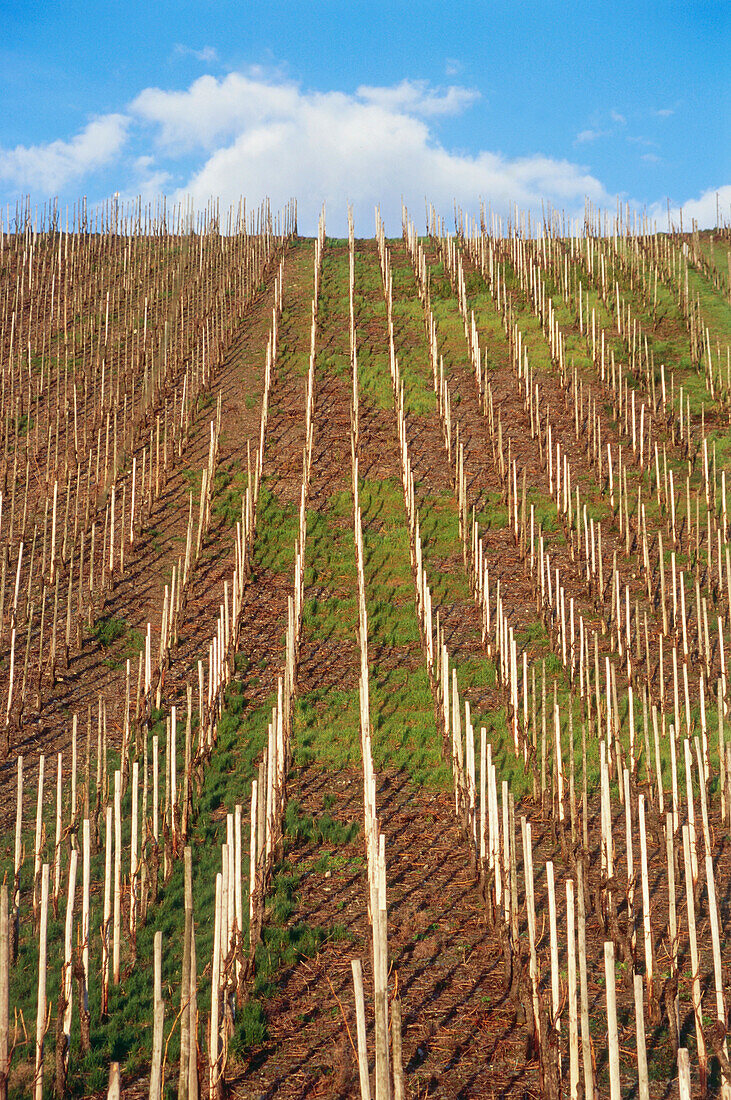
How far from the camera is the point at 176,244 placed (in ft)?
69.4

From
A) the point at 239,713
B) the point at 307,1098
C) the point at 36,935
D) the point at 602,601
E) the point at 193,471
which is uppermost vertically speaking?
the point at 193,471

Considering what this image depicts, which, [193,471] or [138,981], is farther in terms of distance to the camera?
[193,471]

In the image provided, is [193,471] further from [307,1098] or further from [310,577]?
[307,1098]

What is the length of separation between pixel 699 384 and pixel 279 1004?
11931 millimetres

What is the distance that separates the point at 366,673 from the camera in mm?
7160

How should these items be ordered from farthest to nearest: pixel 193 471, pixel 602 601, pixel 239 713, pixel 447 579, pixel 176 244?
pixel 176 244
pixel 193 471
pixel 447 579
pixel 602 601
pixel 239 713

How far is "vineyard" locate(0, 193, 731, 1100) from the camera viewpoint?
4.04m

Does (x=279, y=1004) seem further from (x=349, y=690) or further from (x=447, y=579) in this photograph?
(x=447, y=579)

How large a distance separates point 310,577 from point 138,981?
6.10 m

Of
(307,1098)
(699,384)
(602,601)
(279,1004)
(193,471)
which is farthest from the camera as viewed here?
(699,384)

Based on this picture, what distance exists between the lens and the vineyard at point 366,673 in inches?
159

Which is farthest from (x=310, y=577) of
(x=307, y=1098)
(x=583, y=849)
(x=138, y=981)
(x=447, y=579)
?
(x=307, y=1098)

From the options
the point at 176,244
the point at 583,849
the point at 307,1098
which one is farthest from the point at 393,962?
the point at 176,244

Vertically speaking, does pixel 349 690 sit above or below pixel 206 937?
above
